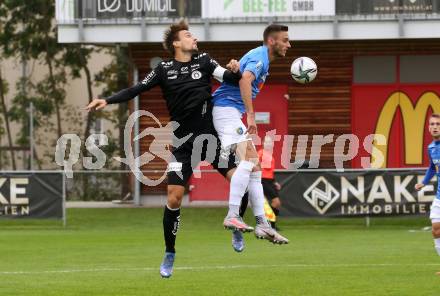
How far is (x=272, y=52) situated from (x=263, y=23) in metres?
15.8

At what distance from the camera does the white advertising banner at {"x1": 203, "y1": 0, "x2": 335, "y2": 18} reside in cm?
2895

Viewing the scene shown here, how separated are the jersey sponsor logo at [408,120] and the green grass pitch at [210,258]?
169 inches

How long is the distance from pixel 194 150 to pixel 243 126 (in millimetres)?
664

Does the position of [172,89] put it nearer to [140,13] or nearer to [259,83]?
[259,83]

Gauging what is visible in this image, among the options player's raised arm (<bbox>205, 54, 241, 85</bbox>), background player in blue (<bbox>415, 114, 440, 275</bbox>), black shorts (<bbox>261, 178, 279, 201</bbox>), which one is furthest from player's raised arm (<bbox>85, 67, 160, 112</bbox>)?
black shorts (<bbox>261, 178, 279, 201</bbox>)

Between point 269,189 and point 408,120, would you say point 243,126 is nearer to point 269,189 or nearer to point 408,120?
point 269,189

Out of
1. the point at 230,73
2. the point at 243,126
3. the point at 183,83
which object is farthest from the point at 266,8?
the point at 230,73

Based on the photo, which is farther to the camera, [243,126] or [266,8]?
[266,8]

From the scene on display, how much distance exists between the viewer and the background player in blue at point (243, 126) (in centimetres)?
1338

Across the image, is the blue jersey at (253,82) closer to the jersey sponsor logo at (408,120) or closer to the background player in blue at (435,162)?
the background player in blue at (435,162)

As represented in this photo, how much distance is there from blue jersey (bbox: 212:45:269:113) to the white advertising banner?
51.0 feet

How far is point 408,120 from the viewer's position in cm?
3219

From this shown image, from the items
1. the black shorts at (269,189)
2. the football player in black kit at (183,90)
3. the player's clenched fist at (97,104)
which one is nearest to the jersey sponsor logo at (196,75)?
the football player in black kit at (183,90)

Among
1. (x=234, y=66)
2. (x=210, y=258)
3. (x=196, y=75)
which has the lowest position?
(x=210, y=258)
